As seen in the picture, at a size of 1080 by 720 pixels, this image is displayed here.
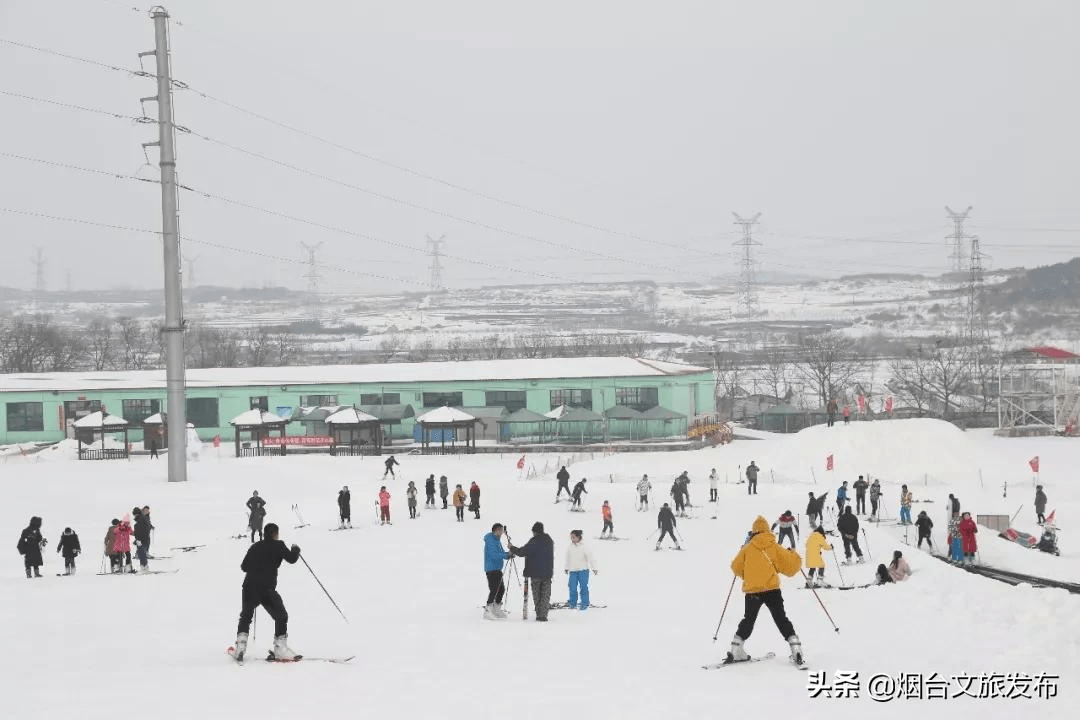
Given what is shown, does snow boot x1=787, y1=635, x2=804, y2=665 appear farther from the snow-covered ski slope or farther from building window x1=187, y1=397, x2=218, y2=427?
building window x1=187, y1=397, x2=218, y2=427

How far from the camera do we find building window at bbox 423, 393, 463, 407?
6225 centimetres

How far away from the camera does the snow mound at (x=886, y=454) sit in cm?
4109

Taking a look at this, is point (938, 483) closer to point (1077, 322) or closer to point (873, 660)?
point (873, 660)

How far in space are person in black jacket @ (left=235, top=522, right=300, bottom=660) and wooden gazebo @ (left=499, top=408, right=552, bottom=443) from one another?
44434mm

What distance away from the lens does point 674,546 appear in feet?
79.3

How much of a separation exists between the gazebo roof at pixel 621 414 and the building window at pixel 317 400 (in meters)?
15.6

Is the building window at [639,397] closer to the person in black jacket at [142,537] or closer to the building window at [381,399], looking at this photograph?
the building window at [381,399]

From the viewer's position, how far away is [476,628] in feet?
46.4

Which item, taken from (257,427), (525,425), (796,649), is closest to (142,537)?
(796,649)

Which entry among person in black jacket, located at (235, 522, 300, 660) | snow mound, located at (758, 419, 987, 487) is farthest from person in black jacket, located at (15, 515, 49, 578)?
snow mound, located at (758, 419, 987, 487)

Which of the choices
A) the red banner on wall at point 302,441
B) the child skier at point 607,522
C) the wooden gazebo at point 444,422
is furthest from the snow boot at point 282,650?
the red banner on wall at point 302,441

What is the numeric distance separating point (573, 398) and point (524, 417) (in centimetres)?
526

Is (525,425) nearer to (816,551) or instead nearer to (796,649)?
(816,551)

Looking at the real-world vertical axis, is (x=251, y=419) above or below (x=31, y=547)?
above
